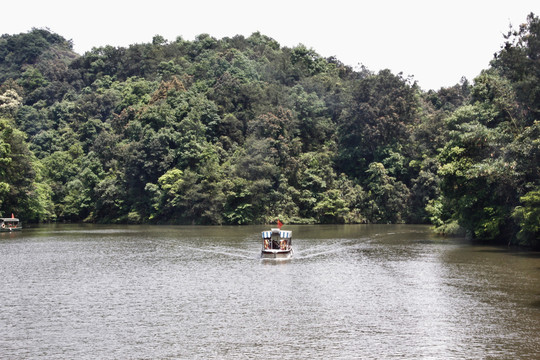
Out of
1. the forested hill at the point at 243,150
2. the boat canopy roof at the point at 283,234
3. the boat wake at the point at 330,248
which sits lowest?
the boat wake at the point at 330,248

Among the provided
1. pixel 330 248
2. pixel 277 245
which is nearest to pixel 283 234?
pixel 277 245

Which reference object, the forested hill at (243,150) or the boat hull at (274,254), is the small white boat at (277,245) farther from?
the forested hill at (243,150)

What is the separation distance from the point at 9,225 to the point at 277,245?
39649 millimetres

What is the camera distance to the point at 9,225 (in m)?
68.7

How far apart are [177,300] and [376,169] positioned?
59.5 metres

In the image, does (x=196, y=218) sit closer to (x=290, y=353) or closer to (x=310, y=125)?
(x=310, y=125)

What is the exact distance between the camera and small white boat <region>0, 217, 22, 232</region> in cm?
6738

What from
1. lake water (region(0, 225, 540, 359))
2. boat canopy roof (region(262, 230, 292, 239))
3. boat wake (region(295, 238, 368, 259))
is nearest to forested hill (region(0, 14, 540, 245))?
Answer: boat wake (region(295, 238, 368, 259))

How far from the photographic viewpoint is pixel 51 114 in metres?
116

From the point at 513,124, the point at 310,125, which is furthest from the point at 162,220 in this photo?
the point at 513,124

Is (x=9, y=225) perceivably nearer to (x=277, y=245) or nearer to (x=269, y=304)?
(x=277, y=245)

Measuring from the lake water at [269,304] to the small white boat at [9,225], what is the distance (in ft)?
69.5

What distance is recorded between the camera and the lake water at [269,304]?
20562 mm

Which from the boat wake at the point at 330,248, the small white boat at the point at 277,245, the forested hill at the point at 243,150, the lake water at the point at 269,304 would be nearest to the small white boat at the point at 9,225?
the forested hill at the point at 243,150
